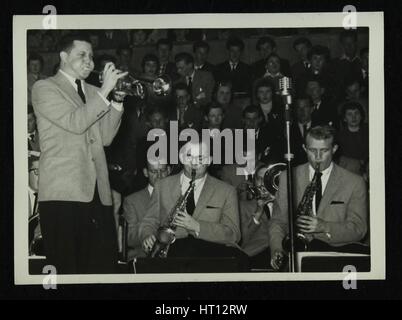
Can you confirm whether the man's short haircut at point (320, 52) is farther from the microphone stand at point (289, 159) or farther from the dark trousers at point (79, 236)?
the dark trousers at point (79, 236)

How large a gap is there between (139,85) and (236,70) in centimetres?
31

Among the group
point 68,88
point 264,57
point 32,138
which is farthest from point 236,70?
point 32,138

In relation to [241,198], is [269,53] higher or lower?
higher

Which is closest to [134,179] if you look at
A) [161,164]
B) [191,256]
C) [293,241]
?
[161,164]

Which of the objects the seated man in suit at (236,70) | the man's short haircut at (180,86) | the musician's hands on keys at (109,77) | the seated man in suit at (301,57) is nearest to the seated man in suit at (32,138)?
the musician's hands on keys at (109,77)

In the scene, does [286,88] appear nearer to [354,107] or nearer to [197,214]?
[354,107]

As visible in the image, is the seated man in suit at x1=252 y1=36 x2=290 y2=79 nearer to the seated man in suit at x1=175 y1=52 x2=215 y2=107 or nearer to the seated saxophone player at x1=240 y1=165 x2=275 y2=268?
the seated man in suit at x1=175 y1=52 x2=215 y2=107

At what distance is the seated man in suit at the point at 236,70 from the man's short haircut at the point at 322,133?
23cm

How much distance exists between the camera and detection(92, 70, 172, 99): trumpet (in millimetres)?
2697

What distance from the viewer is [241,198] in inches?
106

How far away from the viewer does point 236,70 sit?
8.86 feet

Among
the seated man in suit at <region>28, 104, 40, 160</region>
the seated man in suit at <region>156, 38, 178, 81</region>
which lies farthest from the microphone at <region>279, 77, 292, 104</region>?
the seated man in suit at <region>28, 104, 40, 160</region>

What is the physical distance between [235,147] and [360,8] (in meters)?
0.59
